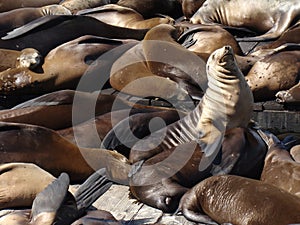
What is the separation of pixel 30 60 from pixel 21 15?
1.84 meters

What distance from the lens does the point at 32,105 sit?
567cm

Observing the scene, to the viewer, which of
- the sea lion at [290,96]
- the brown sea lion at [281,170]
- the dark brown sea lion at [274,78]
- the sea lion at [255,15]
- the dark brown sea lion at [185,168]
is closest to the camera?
the brown sea lion at [281,170]

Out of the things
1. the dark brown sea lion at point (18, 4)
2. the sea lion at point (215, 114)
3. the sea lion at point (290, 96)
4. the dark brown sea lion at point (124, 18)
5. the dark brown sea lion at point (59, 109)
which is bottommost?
the dark brown sea lion at point (18, 4)

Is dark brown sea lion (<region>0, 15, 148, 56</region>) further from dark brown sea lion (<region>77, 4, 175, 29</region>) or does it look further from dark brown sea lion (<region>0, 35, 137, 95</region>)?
dark brown sea lion (<region>77, 4, 175, 29</region>)

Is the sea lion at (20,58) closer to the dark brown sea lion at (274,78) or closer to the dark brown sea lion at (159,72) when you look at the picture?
the dark brown sea lion at (159,72)

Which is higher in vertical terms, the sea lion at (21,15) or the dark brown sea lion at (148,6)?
the sea lion at (21,15)

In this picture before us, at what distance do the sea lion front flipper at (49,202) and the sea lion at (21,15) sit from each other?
14.4ft

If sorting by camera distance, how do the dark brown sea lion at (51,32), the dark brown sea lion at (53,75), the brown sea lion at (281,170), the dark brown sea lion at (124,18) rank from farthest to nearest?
the dark brown sea lion at (124,18) < the dark brown sea lion at (51,32) < the dark brown sea lion at (53,75) < the brown sea lion at (281,170)

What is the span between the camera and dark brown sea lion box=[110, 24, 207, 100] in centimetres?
630

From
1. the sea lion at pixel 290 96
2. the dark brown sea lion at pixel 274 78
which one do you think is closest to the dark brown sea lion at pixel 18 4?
the dark brown sea lion at pixel 274 78

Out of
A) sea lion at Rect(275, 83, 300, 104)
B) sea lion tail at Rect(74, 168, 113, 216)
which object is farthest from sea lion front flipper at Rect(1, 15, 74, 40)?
sea lion tail at Rect(74, 168, 113, 216)

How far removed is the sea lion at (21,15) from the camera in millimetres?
8102

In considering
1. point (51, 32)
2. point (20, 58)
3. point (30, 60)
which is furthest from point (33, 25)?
point (30, 60)

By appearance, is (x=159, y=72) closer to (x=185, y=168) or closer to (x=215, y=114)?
(x=215, y=114)
